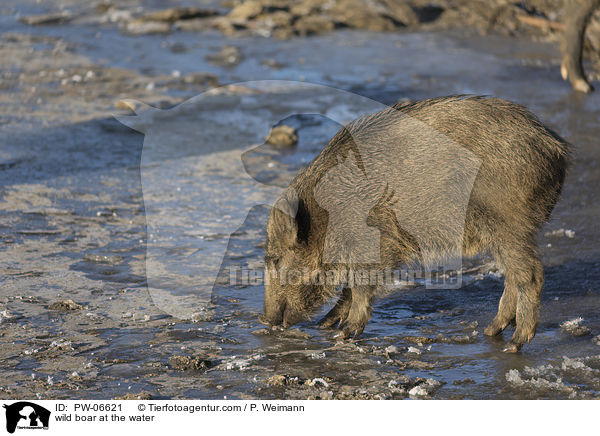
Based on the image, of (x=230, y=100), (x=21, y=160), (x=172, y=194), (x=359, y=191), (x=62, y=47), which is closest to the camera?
(x=359, y=191)

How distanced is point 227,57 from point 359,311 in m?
9.54

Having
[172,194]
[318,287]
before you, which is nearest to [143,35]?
[172,194]

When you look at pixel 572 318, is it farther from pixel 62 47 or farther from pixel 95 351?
pixel 62 47

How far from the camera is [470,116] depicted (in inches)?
223

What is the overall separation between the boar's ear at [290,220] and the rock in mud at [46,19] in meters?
13.6

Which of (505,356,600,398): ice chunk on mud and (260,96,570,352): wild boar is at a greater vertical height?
(260,96,570,352): wild boar

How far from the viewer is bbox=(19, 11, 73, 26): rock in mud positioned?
17.8 metres

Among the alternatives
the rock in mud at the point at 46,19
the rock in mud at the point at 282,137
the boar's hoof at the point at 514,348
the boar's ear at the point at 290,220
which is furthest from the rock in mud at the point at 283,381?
the rock in mud at the point at 46,19

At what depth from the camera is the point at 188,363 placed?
16.9 ft

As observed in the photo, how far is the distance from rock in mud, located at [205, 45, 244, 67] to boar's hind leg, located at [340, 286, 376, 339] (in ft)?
28.8

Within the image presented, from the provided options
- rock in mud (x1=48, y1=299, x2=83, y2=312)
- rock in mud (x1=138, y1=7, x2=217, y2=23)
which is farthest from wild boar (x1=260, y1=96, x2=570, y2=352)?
rock in mud (x1=138, y1=7, x2=217, y2=23)

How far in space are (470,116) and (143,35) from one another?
11.8m

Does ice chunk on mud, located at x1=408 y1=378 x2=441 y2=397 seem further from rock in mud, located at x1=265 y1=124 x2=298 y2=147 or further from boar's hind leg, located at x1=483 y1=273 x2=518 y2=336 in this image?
rock in mud, located at x1=265 y1=124 x2=298 y2=147

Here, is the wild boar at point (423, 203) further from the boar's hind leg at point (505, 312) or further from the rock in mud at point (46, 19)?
the rock in mud at point (46, 19)
